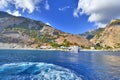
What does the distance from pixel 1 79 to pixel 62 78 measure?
30.2 feet

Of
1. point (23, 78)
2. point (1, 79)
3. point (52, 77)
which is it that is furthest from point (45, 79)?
point (1, 79)

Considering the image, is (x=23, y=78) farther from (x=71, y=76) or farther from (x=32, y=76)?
(x=71, y=76)

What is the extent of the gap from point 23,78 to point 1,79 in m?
3.28

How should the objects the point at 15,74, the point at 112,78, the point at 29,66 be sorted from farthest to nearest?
1. the point at 112,78
2. the point at 29,66
3. the point at 15,74

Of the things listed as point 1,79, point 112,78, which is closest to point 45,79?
point 1,79

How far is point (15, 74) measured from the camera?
35.2m

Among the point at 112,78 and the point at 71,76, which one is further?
the point at 112,78

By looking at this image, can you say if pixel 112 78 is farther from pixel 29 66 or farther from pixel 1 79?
pixel 1 79

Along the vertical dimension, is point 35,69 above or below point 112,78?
above

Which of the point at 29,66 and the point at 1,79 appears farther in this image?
the point at 29,66

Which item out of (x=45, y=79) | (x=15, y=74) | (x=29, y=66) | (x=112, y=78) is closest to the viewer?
(x=45, y=79)

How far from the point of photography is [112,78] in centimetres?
4997

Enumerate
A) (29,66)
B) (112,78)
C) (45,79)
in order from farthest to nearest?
(112,78)
(29,66)
(45,79)

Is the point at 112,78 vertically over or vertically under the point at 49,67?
under
